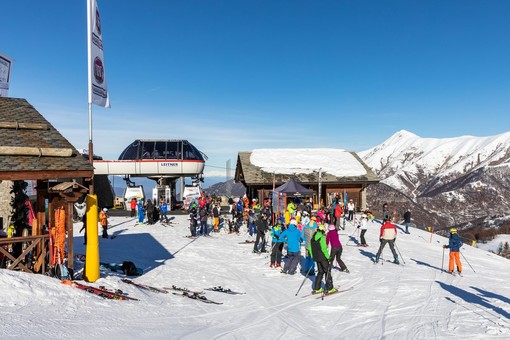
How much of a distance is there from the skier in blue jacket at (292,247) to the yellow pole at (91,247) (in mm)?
5231

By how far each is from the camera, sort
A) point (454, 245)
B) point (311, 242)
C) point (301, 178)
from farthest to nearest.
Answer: point (301, 178)
point (454, 245)
point (311, 242)

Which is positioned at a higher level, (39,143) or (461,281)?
(39,143)

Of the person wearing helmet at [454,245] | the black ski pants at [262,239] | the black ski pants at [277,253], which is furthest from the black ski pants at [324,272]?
the black ski pants at [262,239]

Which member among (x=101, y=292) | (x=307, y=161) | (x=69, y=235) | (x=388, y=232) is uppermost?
(x=307, y=161)

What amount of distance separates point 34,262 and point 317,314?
7.12 m

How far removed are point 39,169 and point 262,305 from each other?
5.95 meters

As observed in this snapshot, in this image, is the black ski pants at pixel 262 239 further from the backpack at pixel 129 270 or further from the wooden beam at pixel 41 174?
the wooden beam at pixel 41 174

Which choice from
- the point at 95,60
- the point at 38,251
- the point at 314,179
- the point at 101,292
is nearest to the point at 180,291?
the point at 101,292

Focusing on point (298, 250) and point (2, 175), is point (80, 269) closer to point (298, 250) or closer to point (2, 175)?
point (2, 175)

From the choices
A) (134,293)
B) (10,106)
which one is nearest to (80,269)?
(134,293)

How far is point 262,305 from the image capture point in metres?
9.49

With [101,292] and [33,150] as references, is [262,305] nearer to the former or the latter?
[101,292]

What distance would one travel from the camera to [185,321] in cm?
783

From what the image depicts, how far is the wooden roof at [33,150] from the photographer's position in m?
9.29
